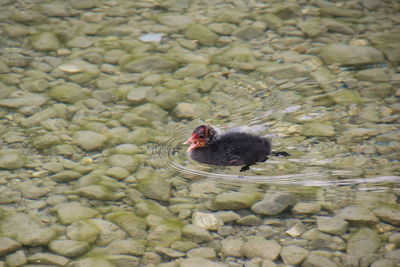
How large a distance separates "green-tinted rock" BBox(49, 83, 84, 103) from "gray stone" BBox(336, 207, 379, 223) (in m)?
3.70

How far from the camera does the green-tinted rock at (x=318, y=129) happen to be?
6340 mm

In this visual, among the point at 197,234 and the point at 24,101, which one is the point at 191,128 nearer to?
the point at 197,234

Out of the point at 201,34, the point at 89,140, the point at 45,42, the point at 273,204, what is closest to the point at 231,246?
the point at 273,204

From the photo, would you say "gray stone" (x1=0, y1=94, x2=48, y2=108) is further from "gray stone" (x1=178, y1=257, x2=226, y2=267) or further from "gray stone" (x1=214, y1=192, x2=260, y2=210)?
"gray stone" (x1=178, y1=257, x2=226, y2=267)

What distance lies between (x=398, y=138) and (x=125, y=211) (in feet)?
10.3

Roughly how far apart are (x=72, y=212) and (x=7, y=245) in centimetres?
67

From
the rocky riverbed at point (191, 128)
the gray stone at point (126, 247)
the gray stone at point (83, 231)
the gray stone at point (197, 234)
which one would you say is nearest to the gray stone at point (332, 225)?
the rocky riverbed at point (191, 128)

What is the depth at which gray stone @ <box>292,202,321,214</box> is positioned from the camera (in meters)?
5.14

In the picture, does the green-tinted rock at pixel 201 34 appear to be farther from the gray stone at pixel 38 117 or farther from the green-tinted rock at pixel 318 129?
the gray stone at pixel 38 117

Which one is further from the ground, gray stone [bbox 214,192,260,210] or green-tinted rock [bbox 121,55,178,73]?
green-tinted rock [bbox 121,55,178,73]

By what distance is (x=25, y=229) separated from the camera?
16.1 ft

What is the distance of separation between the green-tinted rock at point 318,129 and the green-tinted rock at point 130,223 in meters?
2.33

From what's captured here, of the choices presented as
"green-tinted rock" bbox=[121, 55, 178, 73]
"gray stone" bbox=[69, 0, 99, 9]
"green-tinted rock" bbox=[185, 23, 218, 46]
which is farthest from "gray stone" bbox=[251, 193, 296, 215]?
"gray stone" bbox=[69, 0, 99, 9]

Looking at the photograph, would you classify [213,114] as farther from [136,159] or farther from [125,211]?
[125,211]
